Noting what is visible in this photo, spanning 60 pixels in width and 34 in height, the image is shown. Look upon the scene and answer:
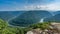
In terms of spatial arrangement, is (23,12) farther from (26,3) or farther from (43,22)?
(43,22)

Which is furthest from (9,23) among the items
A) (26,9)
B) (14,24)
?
(26,9)

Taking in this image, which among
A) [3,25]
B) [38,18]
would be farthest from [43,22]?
[3,25]

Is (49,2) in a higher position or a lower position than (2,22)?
higher

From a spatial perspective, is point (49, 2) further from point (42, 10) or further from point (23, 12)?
point (23, 12)

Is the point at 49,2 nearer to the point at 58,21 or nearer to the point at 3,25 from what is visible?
the point at 58,21

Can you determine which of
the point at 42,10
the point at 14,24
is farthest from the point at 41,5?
the point at 14,24

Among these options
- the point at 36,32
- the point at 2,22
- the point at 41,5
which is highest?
the point at 41,5

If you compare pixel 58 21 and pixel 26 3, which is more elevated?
pixel 26 3
